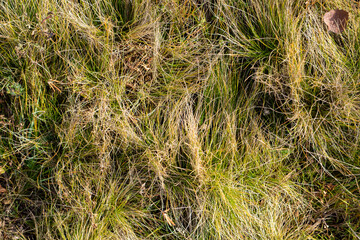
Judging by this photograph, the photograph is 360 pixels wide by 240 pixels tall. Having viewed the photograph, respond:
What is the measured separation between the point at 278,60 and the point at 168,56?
0.68 meters

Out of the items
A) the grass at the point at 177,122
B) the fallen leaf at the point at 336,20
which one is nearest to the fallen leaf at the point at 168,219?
the grass at the point at 177,122

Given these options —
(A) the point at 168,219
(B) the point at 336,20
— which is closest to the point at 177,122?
(A) the point at 168,219

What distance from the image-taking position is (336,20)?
202cm

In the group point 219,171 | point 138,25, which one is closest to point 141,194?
point 219,171

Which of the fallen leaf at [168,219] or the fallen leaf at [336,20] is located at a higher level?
the fallen leaf at [336,20]

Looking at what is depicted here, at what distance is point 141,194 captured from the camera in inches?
75.3

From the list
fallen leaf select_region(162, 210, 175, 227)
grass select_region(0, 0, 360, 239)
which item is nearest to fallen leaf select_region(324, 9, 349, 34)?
grass select_region(0, 0, 360, 239)

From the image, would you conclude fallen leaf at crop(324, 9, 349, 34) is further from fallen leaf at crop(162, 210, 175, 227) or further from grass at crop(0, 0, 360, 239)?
fallen leaf at crop(162, 210, 175, 227)

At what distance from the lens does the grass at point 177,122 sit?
75.8 inches

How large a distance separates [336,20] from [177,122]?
3.80ft

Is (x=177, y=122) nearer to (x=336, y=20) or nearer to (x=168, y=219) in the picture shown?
(x=168, y=219)

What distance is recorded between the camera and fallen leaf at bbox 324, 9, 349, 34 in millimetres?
2006

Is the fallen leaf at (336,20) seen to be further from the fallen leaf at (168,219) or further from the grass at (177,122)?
the fallen leaf at (168,219)

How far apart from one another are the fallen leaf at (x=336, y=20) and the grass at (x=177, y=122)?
4 centimetres
